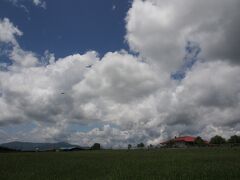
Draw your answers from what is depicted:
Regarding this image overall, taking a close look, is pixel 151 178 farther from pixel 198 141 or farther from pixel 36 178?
pixel 198 141

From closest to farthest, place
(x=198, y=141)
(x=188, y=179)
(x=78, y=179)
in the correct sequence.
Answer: (x=188, y=179) → (x=78, y=179) → (x=198, y=141)

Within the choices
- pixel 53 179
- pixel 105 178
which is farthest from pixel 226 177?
pixel 53 179

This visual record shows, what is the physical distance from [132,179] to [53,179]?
5.81 meters

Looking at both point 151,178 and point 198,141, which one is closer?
point 151,178

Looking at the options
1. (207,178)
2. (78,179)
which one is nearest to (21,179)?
(78,179)

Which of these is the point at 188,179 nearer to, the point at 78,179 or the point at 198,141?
the point at 78,179

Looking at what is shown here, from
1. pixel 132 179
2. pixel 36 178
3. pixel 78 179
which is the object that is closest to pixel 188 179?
pixel 132 179

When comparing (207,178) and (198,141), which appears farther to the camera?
(198,141)

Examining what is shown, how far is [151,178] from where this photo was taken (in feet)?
82.0

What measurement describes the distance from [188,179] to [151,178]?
265 cm

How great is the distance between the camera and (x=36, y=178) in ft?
87.5

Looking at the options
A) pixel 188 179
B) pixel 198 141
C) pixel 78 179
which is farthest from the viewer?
pixel 198 141

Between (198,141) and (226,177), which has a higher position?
(198,141)

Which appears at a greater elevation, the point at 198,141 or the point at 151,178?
the point at 198,141
